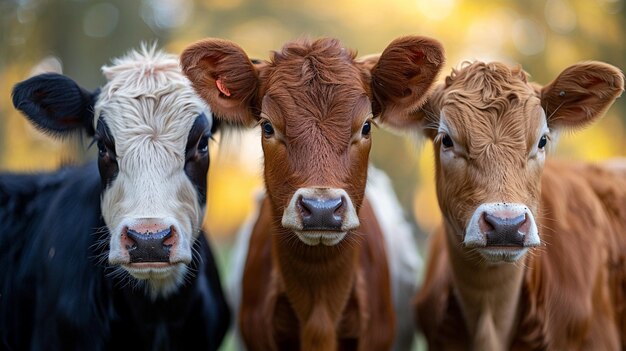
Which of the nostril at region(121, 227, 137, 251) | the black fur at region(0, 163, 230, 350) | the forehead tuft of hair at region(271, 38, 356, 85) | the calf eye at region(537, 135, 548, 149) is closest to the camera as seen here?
the nostril at region(121, 227, 137, 251)

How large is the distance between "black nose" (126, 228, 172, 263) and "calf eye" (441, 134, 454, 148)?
2024 mm

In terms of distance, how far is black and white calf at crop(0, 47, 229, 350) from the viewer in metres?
5.30

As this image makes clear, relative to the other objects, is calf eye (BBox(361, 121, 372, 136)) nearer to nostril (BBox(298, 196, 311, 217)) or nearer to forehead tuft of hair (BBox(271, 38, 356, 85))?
forehead tuft of hair (BBox(271, 38, 356, 85))

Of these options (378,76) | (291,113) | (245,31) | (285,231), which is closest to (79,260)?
(285,231)

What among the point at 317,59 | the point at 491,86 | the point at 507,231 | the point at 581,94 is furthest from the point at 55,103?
the point at 581,94

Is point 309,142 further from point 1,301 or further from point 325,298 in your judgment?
point 1,301

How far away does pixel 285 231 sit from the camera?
18.5 feet

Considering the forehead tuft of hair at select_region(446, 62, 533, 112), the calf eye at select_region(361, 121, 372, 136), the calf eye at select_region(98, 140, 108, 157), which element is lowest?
the calf eye at select_region(98, 140, 108, 157)

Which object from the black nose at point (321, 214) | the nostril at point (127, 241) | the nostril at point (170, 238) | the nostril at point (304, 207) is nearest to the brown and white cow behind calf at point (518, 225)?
the black nose at point (321, 214)

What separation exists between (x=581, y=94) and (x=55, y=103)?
3.84m

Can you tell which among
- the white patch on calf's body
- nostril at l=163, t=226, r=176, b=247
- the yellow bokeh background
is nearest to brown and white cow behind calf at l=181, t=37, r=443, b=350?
nostril at l=163, t=226, r=176, b=247

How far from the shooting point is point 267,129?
5500 millimetres

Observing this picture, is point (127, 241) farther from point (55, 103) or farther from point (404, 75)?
point (404, 75)

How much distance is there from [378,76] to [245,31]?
15.9m
